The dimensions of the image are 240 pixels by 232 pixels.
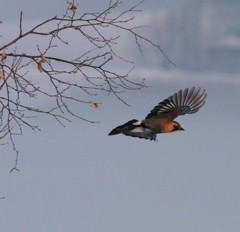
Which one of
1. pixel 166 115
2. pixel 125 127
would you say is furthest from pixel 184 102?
pixel 125 127

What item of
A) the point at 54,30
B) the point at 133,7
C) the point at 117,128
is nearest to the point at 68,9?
the point at 54,30

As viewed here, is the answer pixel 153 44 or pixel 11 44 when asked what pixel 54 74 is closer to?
pixel 11 44

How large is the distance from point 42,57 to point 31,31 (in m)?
0.41

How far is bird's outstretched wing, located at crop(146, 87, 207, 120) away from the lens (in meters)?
10.0

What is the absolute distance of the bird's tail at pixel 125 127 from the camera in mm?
8680

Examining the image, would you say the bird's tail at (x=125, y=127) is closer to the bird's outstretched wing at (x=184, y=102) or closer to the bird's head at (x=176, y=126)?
the bird's head at (x=176, y=126)

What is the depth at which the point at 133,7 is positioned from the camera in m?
7.30

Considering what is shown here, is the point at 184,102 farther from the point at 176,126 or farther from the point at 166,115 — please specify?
the point at 176,126

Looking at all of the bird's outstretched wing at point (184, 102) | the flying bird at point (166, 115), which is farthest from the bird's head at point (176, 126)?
the bird's outstretched wing at point (184, 102)

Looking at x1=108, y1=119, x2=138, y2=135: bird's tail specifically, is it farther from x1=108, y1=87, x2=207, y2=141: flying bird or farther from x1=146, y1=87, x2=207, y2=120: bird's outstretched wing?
x1=146, y1=87, x2=207, y2=120: bird's outstretched wing

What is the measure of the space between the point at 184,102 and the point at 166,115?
0.71m

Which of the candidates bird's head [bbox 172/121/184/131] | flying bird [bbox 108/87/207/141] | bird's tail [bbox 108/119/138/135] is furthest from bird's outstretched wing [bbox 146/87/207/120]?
bird's tail [bbox 108/119/138/135]

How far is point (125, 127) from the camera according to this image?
8.85m

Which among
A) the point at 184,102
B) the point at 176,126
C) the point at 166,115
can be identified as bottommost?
the point at 176,126
